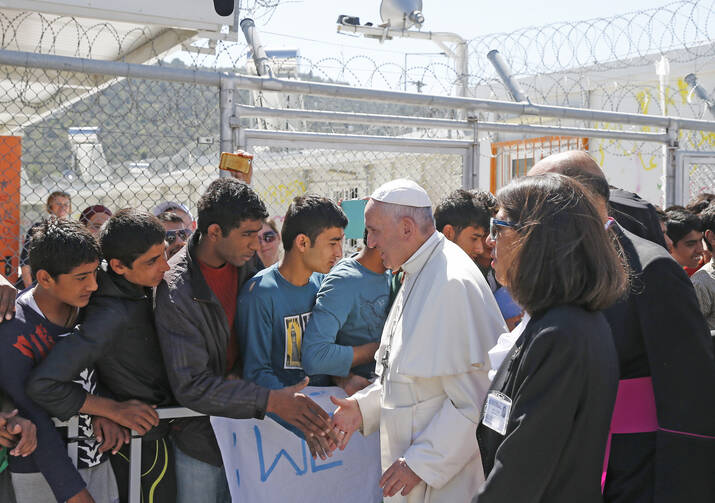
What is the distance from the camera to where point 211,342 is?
9.87ft

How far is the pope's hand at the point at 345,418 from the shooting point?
3037mm

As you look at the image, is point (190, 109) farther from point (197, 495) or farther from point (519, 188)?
point (519, 188)

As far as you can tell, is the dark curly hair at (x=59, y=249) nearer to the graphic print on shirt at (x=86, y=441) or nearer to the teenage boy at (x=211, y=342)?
the teenage boy at (x=211, y=342)

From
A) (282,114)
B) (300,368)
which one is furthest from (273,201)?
(300,368)

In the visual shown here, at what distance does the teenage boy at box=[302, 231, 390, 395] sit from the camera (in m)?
3.13

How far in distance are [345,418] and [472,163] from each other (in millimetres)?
2903

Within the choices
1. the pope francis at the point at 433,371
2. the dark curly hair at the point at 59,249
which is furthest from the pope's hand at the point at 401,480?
the dark curly hair at the point at 59,249

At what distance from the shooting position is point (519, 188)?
2115 mm

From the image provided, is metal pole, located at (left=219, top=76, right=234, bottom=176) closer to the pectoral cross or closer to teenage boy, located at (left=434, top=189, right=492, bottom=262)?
teenage boy, located at (left=434, top=189, right=492, bottom=262)

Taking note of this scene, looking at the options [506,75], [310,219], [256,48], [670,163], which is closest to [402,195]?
[310,219]

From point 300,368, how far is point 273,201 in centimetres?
286

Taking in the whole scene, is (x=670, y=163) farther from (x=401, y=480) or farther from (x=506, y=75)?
(x=401, y=480)

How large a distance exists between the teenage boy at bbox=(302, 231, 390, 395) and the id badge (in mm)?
1139

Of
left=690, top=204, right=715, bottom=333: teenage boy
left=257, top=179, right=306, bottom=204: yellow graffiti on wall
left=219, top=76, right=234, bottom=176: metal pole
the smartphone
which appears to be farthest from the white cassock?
left=257, top=179, right=306, bottom=204: yellow graffiti on wall
